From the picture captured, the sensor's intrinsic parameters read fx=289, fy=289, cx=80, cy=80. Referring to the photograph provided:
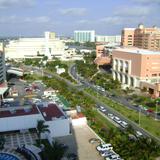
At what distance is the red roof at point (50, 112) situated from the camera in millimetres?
35594

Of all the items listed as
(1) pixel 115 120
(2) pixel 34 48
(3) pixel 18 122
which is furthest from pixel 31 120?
(2) pixel 34 48

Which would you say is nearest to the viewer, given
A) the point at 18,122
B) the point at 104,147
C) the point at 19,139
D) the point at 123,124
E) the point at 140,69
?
the point at 104,147

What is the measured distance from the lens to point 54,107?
1523 inches

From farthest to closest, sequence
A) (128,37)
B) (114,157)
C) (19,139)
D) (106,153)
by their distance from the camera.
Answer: (128,37)
(19,139)
(106,153)
(114,157)

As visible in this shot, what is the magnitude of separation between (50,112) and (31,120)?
2913 mm

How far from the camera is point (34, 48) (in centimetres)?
13212

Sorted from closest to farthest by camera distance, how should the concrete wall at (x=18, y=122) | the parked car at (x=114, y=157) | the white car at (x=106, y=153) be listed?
the parked car at (x=114, y=157) < the white car at (x=106, y=153) < the concrete wall at (x=18, y=122)

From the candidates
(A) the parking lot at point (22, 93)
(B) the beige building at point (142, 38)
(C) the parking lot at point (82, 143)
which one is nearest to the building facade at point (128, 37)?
(B) the beige building at point (142, 38)

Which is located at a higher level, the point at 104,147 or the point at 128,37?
the point at 128,37

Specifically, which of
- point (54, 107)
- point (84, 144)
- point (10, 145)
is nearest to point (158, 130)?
point (84, 144)

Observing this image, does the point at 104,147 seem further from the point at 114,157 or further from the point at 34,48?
the point at 34,48

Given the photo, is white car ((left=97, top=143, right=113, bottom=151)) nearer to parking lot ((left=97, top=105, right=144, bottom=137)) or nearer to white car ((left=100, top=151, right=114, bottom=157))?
white car ((left=100, top=151, right=114, bottom=157))

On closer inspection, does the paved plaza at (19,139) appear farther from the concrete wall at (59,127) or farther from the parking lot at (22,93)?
the parking lot at (22,93)

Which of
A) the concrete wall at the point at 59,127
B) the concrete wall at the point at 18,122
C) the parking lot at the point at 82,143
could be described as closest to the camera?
the parking lot at the point at 82,143
